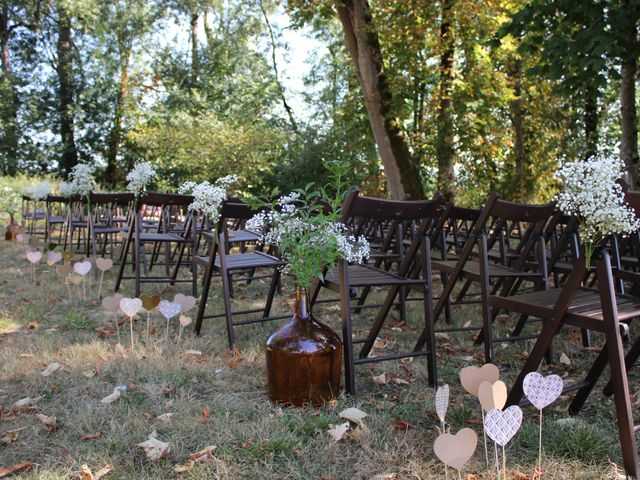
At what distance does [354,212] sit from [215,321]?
5.74 feet

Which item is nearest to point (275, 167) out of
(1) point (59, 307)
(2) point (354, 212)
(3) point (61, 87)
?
(3) point (61, 87)

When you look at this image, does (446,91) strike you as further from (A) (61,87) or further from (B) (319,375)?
(A) (61,87)

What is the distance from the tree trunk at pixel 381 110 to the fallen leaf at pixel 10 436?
269 inches

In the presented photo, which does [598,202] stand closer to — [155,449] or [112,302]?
[155,449]

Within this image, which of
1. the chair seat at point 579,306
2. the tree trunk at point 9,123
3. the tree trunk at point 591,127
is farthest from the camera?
the tree trunk at point 9,123

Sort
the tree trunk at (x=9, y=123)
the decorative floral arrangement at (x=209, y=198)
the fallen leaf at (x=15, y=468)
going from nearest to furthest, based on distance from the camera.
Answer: the fallen leaf at (x=15, y=468), the decorative floral arrangement at (x=209, y=198), the tree trunk at (x=9, y=123)

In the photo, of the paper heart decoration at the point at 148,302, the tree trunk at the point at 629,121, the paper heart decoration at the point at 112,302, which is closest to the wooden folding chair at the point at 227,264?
the paper heart decoration at the point at 148,302

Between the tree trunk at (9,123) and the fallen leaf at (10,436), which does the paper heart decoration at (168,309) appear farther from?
the tree trunk at (9,123)

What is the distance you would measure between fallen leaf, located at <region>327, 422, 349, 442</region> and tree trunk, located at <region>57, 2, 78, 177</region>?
65.7 feet

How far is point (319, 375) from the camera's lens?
2.37m

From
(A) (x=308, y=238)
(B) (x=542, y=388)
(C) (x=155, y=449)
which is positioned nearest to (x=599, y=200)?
(B) (x=542, y=388)

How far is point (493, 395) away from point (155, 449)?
1.16 meters

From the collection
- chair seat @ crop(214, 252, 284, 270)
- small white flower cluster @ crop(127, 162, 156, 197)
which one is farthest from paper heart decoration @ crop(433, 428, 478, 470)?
small white flower cluster @ crop(127, 162, 156, 197)

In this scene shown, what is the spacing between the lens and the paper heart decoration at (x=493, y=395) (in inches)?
67.6
